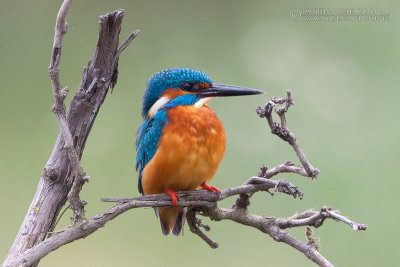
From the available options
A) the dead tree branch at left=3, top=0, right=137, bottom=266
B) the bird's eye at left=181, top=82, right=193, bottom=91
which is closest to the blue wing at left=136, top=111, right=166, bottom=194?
the bird's eye at left=181, top=82, right=193, bottom=91

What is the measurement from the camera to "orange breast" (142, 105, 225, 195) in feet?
5.93

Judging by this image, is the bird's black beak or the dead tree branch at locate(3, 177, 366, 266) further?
the bird's black beak

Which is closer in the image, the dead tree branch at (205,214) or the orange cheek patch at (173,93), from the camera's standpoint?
the dead tree branch at (205,214)

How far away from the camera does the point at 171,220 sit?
1.92 meters

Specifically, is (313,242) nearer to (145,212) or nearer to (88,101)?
(88,101)

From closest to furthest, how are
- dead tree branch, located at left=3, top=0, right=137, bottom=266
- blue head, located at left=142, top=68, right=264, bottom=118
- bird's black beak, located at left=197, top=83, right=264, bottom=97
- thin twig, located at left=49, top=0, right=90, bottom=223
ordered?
1. thin twig, located at left=49, top=0, right=90, bottom=223
2. dead tree branch, located at left=3, top=0, right=137, bottom=266
3. bird's black beak, located at left=197, top=83, right=264, bottom=97
4. blue head, located at left=142, top=68, right=264, bottom=118

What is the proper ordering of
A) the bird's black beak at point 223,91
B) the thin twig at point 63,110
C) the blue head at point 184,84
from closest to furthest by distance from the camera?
the thin twig at point 63,110 → the bird's black beak at point 223,91 → the blue head at point 184,84

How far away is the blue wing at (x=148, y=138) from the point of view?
1.85 meters

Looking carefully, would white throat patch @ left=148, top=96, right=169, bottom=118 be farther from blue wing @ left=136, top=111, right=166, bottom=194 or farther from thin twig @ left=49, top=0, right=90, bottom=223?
thin twig @ left=49, top=0, right=90, bottom=223

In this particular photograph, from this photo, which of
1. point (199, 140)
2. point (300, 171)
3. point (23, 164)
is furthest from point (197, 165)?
point (23, 164)

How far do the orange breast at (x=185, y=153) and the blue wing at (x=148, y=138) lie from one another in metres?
0.02

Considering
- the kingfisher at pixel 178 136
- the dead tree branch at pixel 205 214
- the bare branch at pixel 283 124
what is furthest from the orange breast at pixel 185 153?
the bare branch at pixel 283 124

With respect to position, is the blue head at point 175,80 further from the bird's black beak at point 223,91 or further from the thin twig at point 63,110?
the thin twig at point 63,110

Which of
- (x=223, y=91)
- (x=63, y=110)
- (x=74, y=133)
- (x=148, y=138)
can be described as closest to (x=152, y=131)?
(x=148, y=138)
